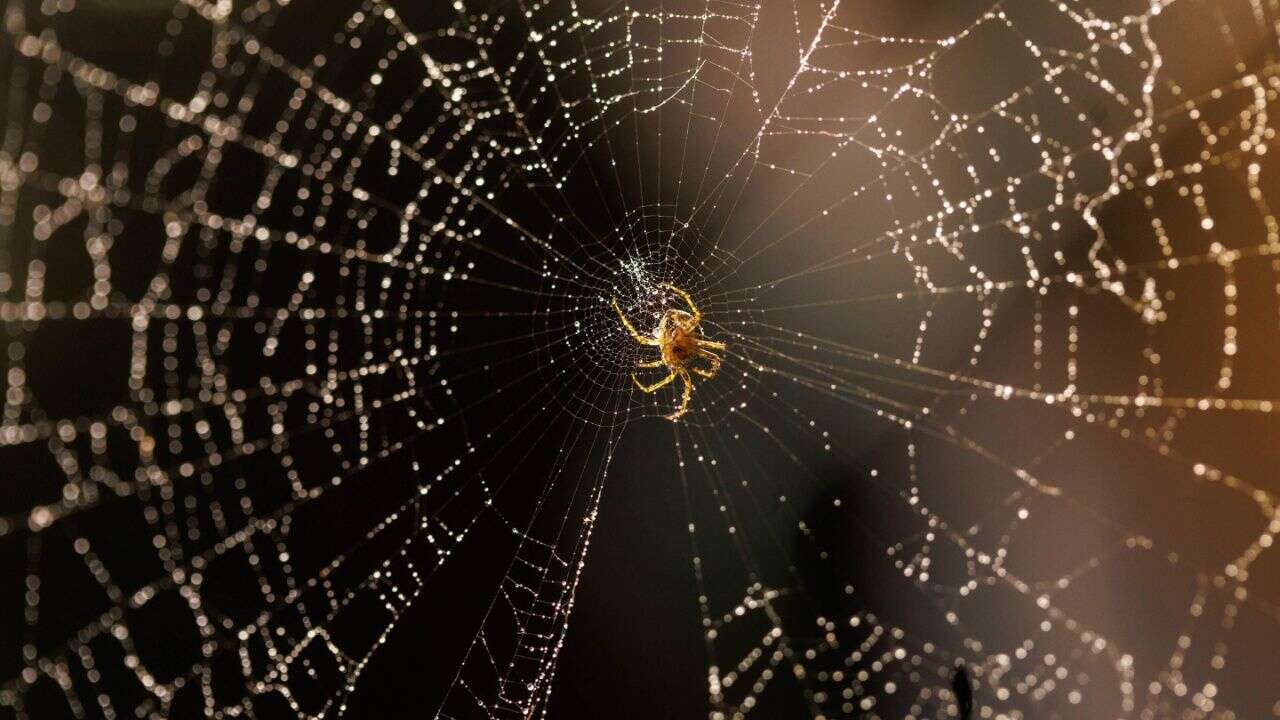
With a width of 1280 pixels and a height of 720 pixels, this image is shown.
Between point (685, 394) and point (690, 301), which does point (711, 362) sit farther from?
point (690, 301)

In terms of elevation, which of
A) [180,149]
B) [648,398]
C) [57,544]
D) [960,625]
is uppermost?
[180,149]

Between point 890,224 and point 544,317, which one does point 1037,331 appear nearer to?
point 890,224

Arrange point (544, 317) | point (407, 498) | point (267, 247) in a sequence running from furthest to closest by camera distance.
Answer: point (544, 317) → point (407, 498) → point (267, 247)

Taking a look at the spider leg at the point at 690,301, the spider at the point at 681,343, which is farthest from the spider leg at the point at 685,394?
the spider leg at the point at 690,301

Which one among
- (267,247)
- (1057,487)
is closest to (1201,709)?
(1057,487)

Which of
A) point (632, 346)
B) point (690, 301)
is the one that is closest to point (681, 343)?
point (690, 301)

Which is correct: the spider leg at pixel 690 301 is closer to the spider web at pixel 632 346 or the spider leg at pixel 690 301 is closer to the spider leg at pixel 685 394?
the spider web at pixel 632 346

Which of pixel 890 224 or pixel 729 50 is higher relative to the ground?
pixel 729 50
